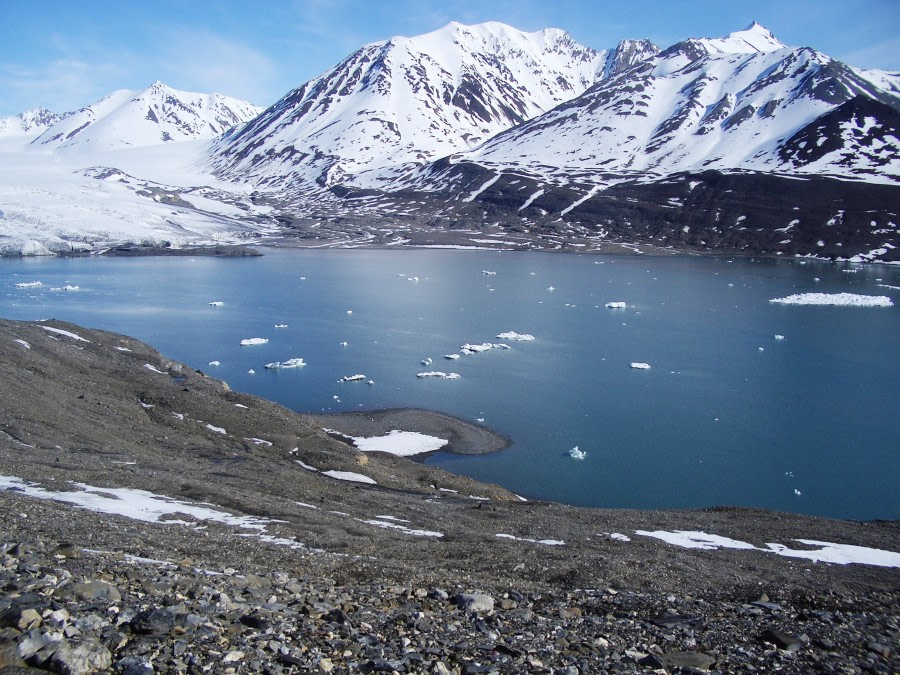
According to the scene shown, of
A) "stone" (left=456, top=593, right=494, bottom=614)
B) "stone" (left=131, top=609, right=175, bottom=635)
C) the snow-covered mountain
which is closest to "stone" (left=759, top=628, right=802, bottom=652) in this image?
"stone" (left=456, top=593, right=494, bottom=614)

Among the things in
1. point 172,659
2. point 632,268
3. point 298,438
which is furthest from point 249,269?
point 172,659

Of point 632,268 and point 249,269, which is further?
point 632,268

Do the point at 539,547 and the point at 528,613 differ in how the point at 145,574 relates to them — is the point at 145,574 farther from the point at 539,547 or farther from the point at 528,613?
the point at 539,547

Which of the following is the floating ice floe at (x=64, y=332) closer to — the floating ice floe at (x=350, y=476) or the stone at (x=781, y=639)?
the floating ice floe at (x=350, y=476)

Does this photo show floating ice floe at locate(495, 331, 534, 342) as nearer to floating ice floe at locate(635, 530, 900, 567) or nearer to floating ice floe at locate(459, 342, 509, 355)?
floating ice floe at locate(459, 342, 509, 355)

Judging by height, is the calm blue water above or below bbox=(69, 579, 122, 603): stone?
below

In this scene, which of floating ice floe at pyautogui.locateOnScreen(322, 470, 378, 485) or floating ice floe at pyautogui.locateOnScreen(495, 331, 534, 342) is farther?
floating ice floe at pyautogui.locateOnScreen(495, 331, 534, 342)
